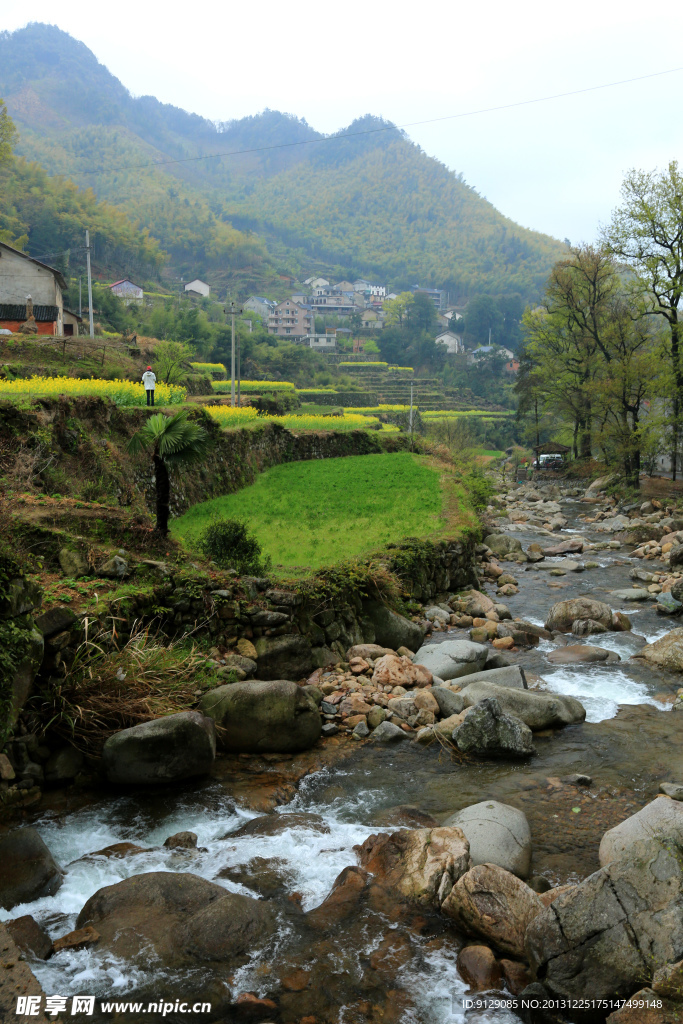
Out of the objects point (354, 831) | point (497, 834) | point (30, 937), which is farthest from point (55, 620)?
point (497, 834)

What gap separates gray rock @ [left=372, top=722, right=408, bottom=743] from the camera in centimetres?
Result: 835

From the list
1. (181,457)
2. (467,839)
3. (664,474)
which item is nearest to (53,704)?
(467,839)

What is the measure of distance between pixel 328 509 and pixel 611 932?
40.9 ft

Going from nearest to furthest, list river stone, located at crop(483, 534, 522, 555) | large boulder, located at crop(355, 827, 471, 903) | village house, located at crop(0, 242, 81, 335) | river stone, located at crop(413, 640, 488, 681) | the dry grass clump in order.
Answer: large boulder, located at crop(355, 827, 471, 903), the dry grass clump, river stone, located at crop(413, 640, 488, 681), river stone, located at crop(483, 534, 522, 555), village house, located at crop(0, 242, 81, 335)

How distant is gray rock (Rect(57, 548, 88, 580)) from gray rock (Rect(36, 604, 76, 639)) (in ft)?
4.65

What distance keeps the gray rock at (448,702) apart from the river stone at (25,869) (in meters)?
4.82

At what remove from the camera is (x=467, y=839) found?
5.97 m

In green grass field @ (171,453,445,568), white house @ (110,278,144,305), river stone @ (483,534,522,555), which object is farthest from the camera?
white house @ (110,278,144,305)

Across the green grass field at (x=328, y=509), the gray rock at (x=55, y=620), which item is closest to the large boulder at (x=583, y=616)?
the green grass field at (x=328, y=509)

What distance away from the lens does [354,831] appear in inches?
257

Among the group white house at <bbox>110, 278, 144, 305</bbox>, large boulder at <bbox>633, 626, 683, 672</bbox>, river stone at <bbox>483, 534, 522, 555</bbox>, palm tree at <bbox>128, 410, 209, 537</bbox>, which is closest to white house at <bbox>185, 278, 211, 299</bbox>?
white house at <bbox>110, 278, 144, 305</bbox>

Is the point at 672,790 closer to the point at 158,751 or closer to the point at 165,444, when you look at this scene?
the point at 158,751

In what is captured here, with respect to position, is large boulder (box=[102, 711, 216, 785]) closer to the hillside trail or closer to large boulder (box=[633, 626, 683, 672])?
the hillside trail

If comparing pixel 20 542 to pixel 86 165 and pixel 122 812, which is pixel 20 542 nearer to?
pixel 122 812
